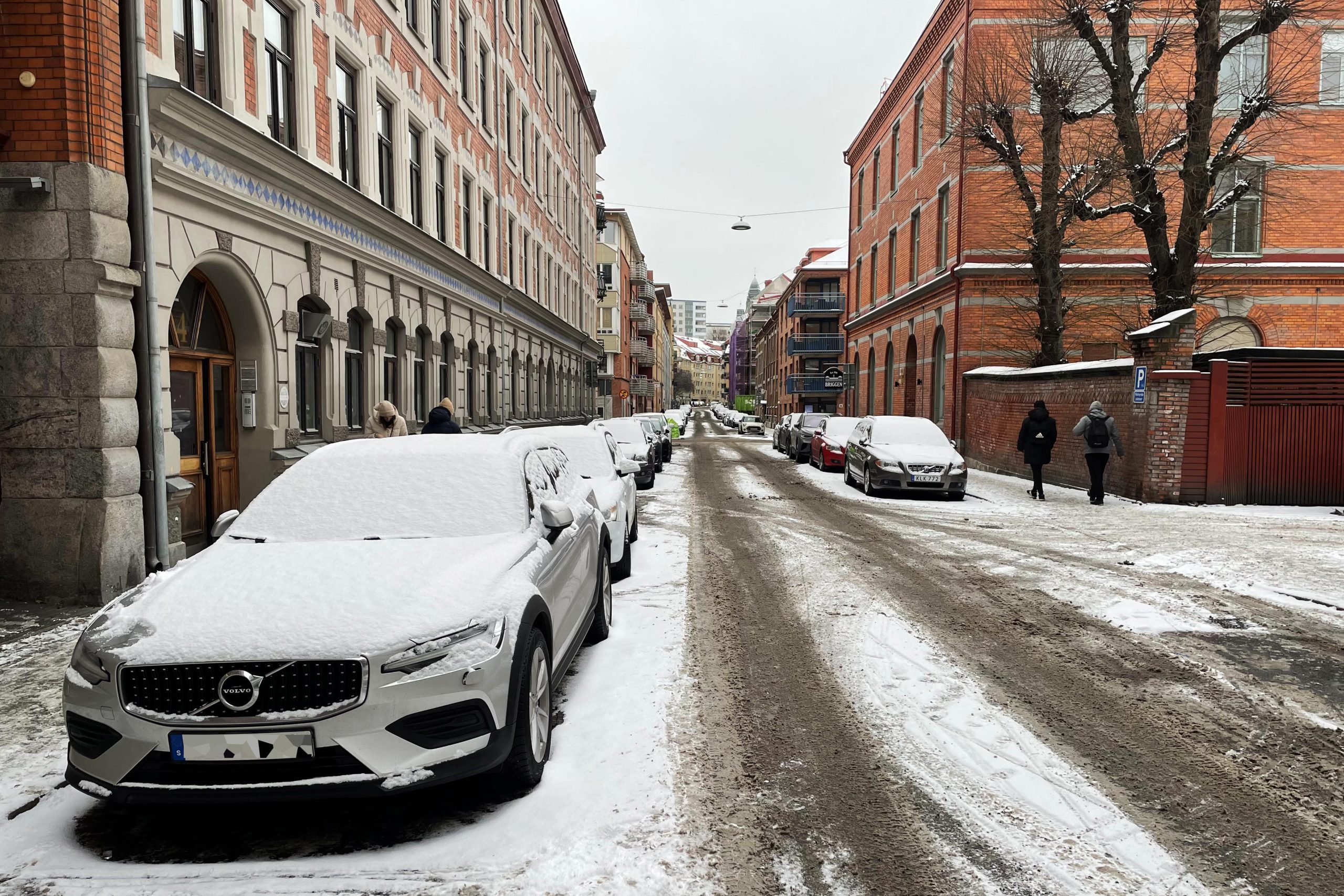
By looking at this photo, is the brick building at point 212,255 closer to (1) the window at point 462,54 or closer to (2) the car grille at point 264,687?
(1) the window at point 462,54

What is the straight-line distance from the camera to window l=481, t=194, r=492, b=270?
21906 mm

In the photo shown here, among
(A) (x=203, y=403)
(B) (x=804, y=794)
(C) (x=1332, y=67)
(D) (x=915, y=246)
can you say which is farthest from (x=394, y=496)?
(C) (x=1332, y=67)

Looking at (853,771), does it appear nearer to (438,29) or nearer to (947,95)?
(438,29)

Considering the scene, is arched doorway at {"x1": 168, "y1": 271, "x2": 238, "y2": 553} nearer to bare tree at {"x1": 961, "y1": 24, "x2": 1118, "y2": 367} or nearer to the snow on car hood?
the snow on car hood

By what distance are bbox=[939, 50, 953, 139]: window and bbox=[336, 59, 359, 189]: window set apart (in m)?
17.8

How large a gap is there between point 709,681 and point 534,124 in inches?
1103

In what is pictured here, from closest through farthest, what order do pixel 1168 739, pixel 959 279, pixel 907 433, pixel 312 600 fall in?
pixel 312 600 → pixel 1168 739 → pixel 907 433 → pixel 959 279

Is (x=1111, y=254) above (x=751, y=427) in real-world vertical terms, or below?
above

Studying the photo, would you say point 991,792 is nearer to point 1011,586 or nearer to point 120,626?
point 120,626

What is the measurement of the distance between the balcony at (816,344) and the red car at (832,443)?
3702cm

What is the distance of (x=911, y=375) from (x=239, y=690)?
99.6ft

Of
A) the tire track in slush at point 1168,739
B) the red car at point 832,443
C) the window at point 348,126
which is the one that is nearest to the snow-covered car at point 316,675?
the tire track in slush at point 1168,739

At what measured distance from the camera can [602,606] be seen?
582 cm

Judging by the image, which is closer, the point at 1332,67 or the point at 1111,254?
the point at 1111,254
